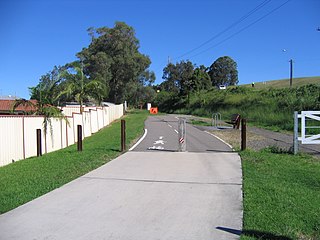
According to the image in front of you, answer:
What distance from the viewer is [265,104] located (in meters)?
41.8

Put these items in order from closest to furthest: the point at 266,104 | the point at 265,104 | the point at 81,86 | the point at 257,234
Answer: the point at 257,234 → the point at 81,86 → the point at 266,104 → the point at 265,104

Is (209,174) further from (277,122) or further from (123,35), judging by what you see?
(123,35)

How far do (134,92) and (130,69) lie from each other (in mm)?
5079

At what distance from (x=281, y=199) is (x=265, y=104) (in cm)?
3608

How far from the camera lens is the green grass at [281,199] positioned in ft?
17.7

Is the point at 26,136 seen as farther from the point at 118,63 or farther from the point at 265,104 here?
the point at 118,63

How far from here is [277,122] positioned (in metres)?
32.5

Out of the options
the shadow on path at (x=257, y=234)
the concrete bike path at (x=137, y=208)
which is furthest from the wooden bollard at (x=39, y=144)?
the shadow on path at (x=257, y=234)

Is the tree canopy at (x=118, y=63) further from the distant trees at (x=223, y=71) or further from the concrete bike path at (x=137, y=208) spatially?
the distant trees at (x=223, y=71)

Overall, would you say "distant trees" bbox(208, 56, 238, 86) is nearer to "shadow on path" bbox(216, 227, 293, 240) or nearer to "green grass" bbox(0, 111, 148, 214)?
"green grass" bbox(0, 111, 148, 214)

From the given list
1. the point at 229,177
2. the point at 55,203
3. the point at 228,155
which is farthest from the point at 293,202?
the point at 228,155

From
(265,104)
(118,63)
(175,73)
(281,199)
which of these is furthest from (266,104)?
(175,73)

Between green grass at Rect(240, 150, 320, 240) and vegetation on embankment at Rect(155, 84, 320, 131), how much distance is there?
1813 cm

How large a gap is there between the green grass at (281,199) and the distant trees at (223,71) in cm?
12127
